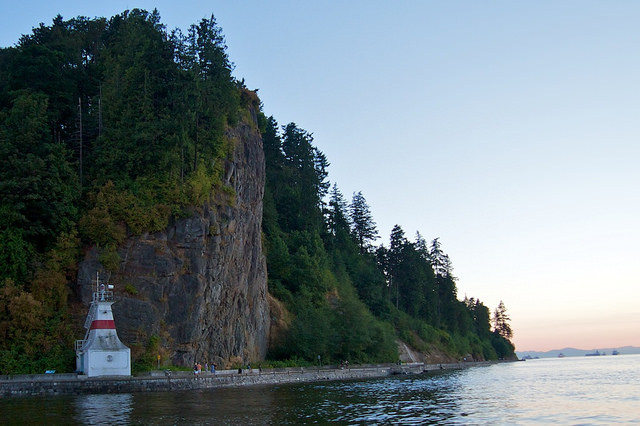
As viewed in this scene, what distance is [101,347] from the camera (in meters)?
46.4

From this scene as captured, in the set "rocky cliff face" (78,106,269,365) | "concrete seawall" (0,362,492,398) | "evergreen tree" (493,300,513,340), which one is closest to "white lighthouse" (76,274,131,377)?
"concrete seawall" (0,362,492,398)

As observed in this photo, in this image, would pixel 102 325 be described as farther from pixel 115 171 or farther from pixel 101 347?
pixel 115 171

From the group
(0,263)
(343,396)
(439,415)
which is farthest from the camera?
(0,263)

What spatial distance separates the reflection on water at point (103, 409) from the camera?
2744 centimetres

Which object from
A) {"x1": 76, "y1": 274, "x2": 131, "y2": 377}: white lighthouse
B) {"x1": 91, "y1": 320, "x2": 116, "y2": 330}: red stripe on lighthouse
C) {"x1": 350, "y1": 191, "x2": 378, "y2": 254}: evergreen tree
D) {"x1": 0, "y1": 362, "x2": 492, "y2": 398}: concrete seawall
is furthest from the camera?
{"x1": 350, "y1": 191, "x2": 378, "y2": 254}: evergreen tree

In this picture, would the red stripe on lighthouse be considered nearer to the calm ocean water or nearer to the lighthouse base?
the lighthouse base

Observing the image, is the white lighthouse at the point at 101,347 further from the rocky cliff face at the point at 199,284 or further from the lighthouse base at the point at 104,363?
the rocky cliff face at the point at 199,284

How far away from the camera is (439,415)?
1168 inches

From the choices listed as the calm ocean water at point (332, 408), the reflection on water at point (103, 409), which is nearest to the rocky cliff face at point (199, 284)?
the calm ocean water at point (332, 408)

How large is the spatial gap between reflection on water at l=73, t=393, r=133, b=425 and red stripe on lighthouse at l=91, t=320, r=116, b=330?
19.7 ft

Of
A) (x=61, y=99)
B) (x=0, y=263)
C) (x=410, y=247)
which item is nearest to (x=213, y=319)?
(x=0, y=263)

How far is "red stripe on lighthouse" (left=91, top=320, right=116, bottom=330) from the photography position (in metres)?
47.1

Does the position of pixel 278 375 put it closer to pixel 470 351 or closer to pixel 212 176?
pixel 212 176

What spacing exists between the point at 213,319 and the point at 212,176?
14.3m
